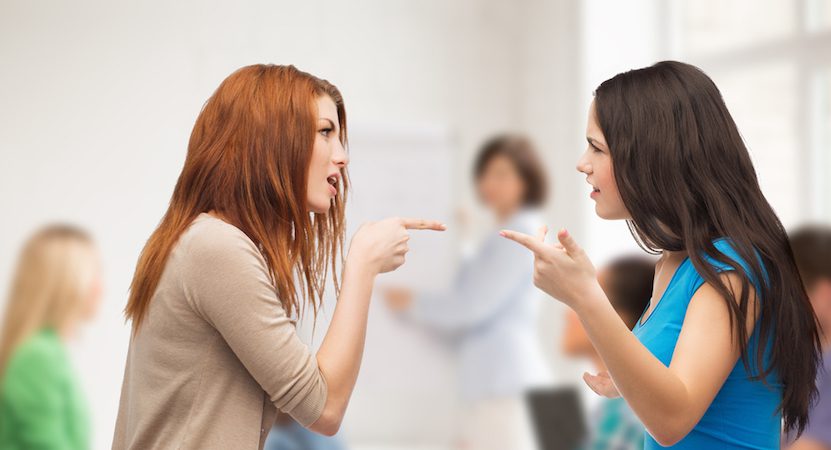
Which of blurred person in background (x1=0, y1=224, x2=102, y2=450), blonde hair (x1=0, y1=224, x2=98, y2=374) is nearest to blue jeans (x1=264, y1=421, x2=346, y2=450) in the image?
Answer: blurred person in background (x1=0, y1=224, x2=102, y2=450)

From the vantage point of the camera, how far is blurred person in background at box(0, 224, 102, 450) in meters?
3.38

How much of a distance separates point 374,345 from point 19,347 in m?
1.45

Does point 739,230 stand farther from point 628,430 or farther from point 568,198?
point 568,198

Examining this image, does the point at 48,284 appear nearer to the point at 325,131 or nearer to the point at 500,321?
the point at 500,321

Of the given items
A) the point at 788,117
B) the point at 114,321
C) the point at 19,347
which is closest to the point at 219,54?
the point at 114,321

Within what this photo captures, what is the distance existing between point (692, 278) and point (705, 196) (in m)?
0.11

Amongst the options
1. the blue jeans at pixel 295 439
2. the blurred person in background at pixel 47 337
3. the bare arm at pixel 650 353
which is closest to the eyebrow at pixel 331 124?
the bare arm at pixel 650 353

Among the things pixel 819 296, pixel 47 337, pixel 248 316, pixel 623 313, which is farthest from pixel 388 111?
pixel 248 316

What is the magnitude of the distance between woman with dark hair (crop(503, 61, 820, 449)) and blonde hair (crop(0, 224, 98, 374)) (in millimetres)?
2957

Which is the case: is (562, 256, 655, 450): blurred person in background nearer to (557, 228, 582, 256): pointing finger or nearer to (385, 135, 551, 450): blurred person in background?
(385, 135, 551, 450): blurred person in background

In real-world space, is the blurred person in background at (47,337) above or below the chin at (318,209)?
below

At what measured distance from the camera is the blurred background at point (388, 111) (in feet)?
13.2

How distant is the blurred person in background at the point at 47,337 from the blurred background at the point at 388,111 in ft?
0.56

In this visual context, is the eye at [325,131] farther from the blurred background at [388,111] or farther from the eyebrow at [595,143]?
the blurred background at [388,111]
